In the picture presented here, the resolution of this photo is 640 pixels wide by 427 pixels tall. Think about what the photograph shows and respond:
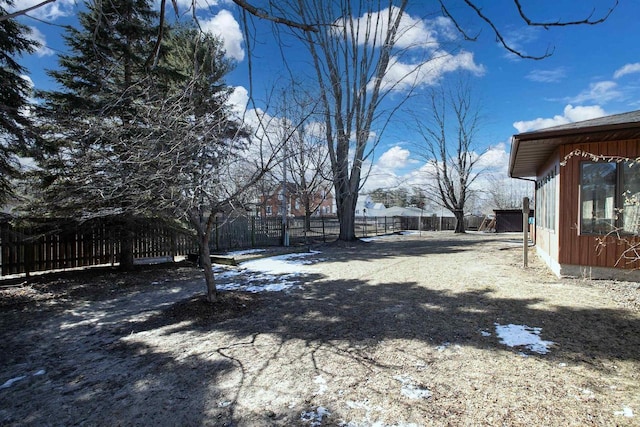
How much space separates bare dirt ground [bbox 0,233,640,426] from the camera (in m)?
2.37

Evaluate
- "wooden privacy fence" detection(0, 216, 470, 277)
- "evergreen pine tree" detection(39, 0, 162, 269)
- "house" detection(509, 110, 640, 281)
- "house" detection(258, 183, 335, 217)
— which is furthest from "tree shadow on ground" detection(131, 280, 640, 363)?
"evergreen pine tree" detection(39, 0, 162, 269)

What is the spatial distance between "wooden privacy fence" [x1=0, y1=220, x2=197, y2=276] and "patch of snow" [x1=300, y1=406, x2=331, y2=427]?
6810 millimetres

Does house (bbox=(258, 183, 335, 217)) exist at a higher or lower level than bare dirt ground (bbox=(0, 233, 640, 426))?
higher

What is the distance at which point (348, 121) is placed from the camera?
1477 centimetres

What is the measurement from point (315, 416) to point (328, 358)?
0.92 m

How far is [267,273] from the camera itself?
26.1 feet

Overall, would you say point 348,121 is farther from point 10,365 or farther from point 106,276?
point 10,365

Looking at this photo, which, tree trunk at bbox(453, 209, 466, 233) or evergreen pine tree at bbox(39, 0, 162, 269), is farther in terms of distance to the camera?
tree trunk at bbox(453, 209, 466, 233)

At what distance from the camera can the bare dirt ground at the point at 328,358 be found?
237cm

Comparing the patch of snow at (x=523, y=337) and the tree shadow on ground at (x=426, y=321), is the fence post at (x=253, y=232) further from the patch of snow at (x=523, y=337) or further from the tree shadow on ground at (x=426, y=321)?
the patch of snow at (x=523, y=337)

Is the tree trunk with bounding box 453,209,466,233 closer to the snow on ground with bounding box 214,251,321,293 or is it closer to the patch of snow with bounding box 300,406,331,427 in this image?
the snow on ground with bounding box 214,251,321,293

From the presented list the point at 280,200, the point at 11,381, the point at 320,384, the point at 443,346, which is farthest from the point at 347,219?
the point at 11,381

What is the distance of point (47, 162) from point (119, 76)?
2.51 meters

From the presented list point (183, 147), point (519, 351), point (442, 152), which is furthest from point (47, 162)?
point (442, 152)
